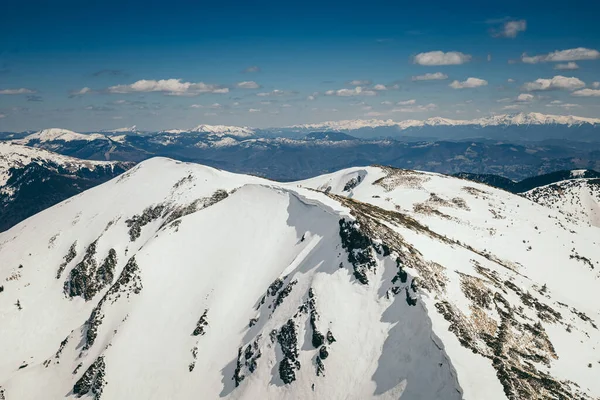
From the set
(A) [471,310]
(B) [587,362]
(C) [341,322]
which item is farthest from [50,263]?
(B) [587,362]

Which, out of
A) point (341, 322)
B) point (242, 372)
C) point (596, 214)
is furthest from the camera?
point (596, 214)

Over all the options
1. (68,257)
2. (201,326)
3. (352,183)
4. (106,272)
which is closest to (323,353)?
(201,326)

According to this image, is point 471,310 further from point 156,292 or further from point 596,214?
point 596,214

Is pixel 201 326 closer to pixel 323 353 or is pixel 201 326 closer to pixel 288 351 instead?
pixel 288 351

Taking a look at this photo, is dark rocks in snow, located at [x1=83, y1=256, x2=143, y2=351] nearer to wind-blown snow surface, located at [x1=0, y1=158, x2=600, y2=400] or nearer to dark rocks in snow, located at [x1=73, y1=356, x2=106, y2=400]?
wind-blown snow surface, located at [x1=0, y1=158, x2=600, y2=400]

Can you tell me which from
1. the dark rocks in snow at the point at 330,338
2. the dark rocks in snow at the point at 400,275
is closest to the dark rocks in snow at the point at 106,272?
the dark rocks in snow at the point at 330,338

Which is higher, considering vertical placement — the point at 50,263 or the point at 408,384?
the point at 408,384

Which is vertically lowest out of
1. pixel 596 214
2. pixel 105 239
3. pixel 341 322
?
pixel 596 214
